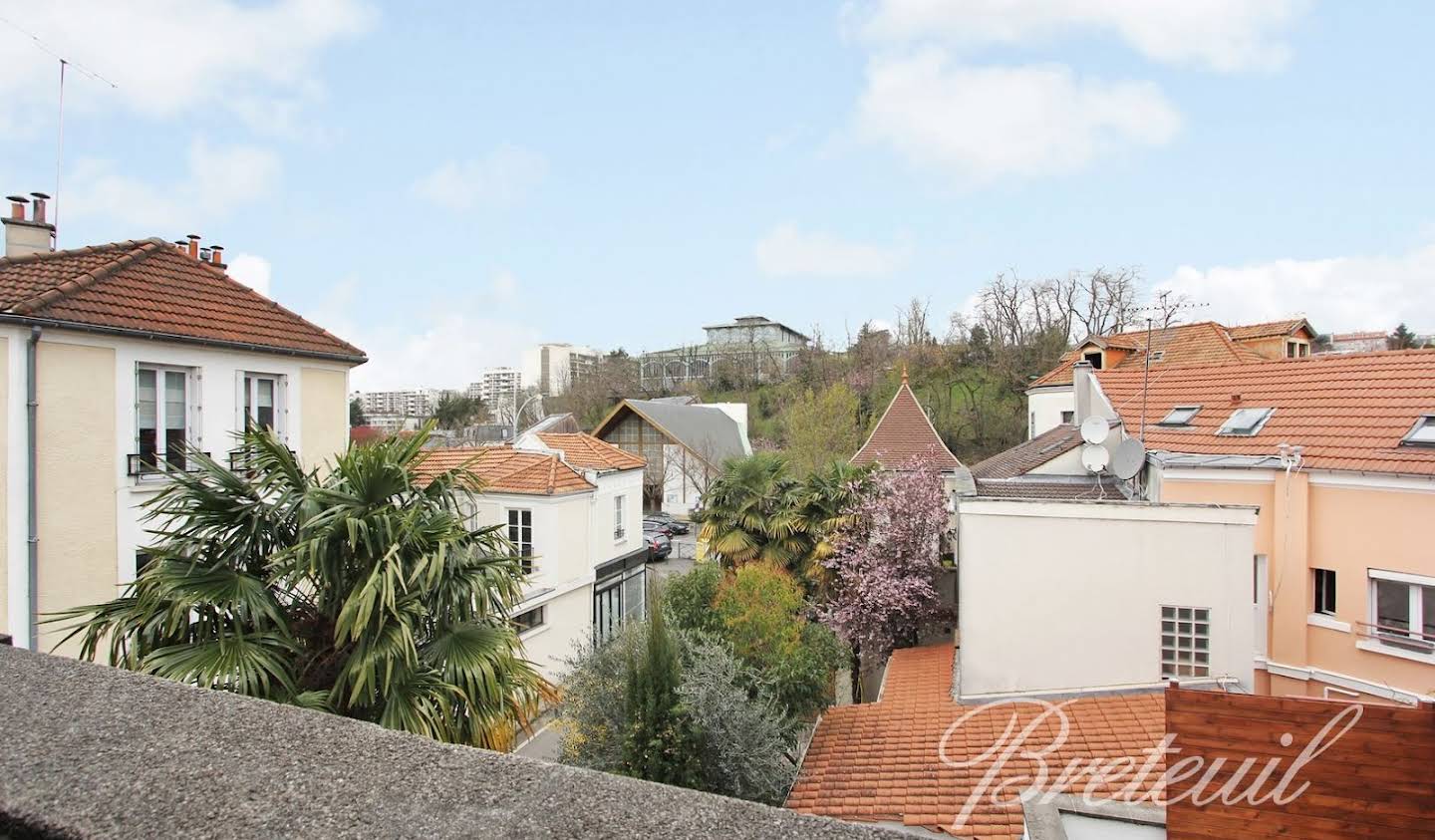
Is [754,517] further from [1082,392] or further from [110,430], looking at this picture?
[110,430]

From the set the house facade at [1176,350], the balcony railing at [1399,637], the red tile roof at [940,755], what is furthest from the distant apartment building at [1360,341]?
the red tile roof at [940,755]

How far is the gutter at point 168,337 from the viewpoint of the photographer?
338 inches

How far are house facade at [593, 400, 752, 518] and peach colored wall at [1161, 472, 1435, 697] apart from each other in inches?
1236

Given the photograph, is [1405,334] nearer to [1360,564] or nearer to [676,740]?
[1360,564]

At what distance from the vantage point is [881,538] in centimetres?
1462

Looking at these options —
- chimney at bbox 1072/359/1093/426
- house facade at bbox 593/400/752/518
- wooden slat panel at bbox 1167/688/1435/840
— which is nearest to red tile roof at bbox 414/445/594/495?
wooden slat panel at bbox 1167/688/1435/840

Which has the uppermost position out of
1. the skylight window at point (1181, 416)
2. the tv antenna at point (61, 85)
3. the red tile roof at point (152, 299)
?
the tv antenna at point (61, 85)

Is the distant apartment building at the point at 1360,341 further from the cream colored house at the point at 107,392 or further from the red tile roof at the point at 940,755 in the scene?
the cream colored house at the point at 107,392

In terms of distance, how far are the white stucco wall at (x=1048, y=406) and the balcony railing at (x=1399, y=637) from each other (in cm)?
2051

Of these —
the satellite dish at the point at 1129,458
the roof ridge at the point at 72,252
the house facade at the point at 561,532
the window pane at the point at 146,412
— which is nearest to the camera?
the roof ridge at the point at 72,252

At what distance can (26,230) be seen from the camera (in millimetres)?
11031

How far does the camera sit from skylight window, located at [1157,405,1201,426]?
14.3 meters

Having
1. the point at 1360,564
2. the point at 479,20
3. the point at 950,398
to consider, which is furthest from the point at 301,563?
the point at 950,398

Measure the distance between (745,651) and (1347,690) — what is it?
871cm
